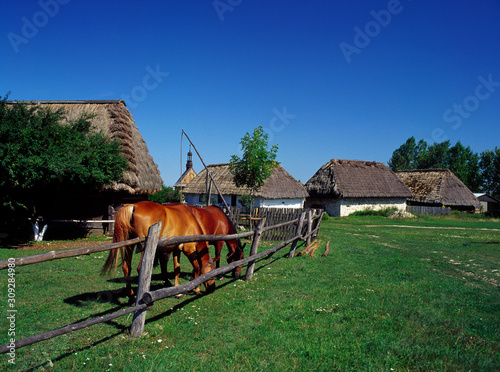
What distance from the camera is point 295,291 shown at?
6.27 meters

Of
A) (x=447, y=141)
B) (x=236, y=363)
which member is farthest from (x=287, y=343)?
(x=447, y=141)

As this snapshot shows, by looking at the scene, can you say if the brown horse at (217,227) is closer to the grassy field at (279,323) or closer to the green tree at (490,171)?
the grassy field at (279,323)

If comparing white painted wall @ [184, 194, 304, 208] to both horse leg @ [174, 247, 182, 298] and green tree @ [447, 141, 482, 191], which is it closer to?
horse leg @ [174, 247, 182, 298]

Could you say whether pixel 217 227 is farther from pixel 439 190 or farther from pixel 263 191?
pixel 439 190

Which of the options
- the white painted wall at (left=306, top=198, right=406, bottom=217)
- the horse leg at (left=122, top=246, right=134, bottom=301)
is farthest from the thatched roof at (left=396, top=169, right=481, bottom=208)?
the horse leg at (left=122, top=246, right=134, bottom=301)

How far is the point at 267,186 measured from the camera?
31.3m

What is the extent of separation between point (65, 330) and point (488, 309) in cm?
601

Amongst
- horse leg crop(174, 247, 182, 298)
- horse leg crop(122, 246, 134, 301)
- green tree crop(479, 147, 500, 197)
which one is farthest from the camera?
green tree crop(479, 147, 500, 197)

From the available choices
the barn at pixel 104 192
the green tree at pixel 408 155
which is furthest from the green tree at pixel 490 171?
the barn at pixel 104 192

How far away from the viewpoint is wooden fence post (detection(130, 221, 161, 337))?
13.4 feet

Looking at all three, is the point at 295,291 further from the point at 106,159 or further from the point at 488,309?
the point at 106,159

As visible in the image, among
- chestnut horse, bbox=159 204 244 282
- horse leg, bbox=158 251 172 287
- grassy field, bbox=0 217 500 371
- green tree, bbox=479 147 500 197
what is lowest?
grassy field, bbox=0 217 500 371

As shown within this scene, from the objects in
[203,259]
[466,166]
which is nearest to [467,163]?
[466,166]

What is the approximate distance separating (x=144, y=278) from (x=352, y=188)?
32908 millimetres
